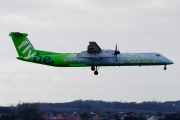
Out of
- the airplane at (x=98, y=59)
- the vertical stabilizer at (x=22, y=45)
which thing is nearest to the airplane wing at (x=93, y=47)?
the airplane at (x=98, y=59)

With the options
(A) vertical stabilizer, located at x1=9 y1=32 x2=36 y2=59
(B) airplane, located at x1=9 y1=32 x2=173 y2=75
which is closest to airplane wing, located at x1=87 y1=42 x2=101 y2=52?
(B) airplane, located at x1=9 y1=32 x2=173 y2=75

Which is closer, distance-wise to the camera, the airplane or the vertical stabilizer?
the airplane

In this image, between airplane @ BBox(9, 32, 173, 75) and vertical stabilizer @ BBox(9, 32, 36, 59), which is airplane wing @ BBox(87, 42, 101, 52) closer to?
airplane @ BBox(9, 32, 173, 75)

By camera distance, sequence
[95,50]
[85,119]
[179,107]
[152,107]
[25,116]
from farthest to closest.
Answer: [179,107] < [152,107] < [85,119] < [25,116] < [95,50]

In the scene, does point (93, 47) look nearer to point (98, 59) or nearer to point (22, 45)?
point (98, 59)

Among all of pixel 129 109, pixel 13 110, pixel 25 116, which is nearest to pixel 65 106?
pixel 129 109

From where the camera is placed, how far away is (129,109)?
138750 millimetres

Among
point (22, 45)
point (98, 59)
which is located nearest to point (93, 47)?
point (98, 59)

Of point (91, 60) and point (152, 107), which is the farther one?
point (152, 107)

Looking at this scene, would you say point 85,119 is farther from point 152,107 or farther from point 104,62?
point 152,107

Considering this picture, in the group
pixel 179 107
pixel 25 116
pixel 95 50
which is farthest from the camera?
pixel 179 107

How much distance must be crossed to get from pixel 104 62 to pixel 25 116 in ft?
77.7

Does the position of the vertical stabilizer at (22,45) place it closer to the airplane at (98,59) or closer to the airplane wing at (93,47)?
the airplane at (98,59)

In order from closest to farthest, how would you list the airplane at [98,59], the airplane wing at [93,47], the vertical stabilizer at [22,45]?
the airplane wing at [93,47]
the airplane at [98,59]
the vertical stabilizer at [22,45]
